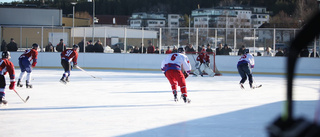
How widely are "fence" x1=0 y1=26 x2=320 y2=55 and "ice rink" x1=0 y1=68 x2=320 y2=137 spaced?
667cm

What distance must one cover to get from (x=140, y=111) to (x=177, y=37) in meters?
12.4

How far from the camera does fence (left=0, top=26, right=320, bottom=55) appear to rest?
1805 cm

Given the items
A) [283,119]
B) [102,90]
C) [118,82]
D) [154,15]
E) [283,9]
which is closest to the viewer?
[283,119]

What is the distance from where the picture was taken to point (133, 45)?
20.3m

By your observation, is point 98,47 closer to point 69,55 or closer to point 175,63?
point 69,55

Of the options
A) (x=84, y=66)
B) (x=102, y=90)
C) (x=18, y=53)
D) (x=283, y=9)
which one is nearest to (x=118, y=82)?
(x=102, y=90)

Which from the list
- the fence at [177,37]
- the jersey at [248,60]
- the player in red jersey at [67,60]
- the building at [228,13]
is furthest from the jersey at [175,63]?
the building at [228,13]

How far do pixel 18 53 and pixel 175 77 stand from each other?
13.3 meters

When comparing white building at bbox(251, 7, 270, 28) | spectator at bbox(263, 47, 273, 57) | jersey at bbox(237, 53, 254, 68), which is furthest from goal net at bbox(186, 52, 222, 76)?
white building at bbox(251, 7, 270, 28)

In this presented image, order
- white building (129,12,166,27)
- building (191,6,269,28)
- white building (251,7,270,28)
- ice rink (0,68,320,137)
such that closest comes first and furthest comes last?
ice rink (0,68,320,137)
building (191,6,269,28)
white building (251,7,270,28)
white building (129,12,166,27)

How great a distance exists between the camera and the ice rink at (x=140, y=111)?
5.46m

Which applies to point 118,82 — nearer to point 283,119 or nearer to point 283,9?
point 283,119

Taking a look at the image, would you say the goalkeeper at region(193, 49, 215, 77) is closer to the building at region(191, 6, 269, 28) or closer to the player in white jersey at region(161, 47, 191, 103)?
the player in white jersey at region(161, 47, 191, 103)

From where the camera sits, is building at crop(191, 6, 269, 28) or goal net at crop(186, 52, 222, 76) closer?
goal net at crop(186, 52, 222, 76)
